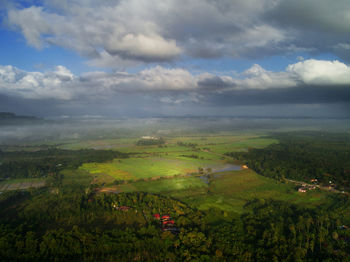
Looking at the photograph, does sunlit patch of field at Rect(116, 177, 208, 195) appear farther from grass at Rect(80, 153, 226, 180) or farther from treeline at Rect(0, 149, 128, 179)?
treeline at Rect(0, 149, 128, 179)

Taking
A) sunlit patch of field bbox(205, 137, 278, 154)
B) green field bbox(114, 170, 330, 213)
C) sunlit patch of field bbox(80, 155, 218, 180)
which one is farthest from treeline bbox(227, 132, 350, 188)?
sunlit patch of field bbox(205, 137, 278, 154)

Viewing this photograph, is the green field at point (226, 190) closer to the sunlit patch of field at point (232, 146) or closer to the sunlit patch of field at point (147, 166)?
the sunlit patch of field at point (147, 166)

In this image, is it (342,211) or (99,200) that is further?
(99,200)

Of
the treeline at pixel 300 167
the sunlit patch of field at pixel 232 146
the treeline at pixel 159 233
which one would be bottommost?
the treeline at pixel 159 233

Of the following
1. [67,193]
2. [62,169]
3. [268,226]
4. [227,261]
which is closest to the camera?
[227,261]

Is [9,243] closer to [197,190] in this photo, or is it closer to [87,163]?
[197,190]

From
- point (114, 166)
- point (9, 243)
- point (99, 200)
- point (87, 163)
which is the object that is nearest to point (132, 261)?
point (9, 243)

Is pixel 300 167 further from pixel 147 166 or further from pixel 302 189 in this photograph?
pixel 147 166

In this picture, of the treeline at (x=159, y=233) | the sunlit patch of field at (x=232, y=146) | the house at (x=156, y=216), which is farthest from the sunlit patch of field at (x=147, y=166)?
the house at (x=156, y=216)
